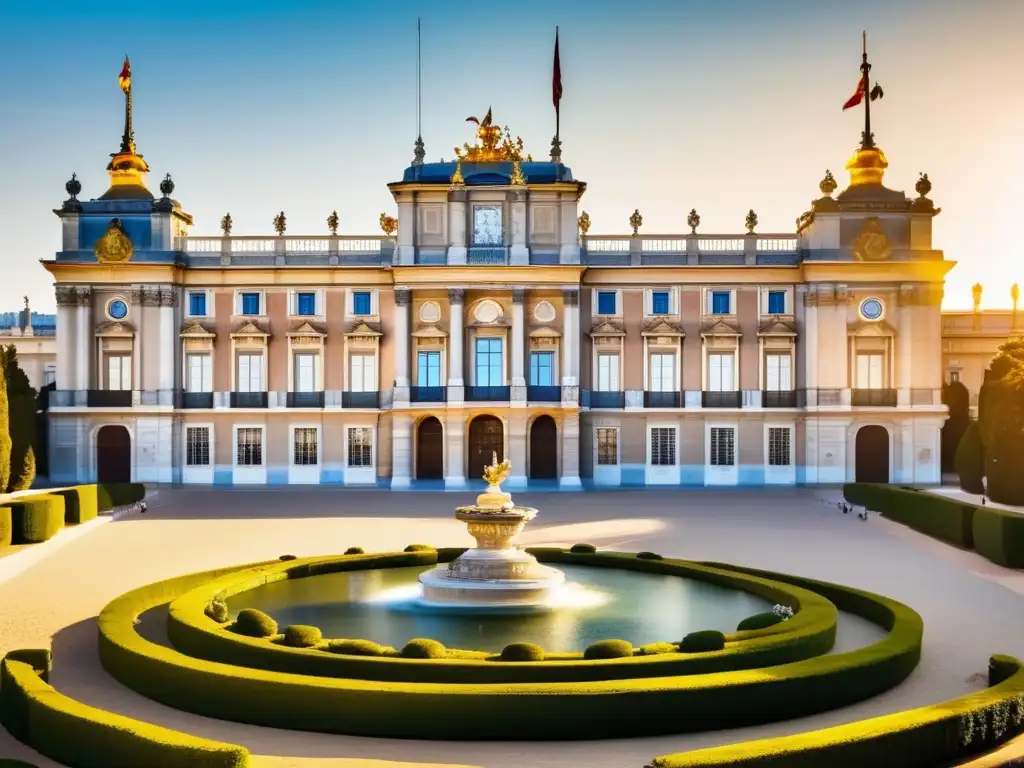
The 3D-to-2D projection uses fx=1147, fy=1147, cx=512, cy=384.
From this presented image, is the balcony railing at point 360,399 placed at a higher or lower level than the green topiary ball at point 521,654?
higher

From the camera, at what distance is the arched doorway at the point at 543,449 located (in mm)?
53969

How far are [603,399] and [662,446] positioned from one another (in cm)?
361

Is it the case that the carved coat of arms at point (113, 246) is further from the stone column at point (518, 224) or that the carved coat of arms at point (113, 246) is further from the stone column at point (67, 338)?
the stone column at point (518, 224)

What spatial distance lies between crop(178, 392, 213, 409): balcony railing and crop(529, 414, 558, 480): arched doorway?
15.6 meters

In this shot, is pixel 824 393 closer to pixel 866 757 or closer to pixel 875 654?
pixel 875 654

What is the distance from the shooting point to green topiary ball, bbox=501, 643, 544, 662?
593 inches

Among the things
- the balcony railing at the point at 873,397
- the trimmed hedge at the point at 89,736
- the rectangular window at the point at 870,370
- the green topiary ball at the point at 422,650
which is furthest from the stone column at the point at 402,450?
the trimmed hedge at the point at 89,736

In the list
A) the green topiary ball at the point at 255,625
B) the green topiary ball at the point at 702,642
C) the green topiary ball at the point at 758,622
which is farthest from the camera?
the green topiary ball at the point at 758,622

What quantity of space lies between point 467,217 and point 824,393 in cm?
1869

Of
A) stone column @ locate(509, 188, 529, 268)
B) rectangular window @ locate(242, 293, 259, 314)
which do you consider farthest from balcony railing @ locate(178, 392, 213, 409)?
stone column @ locate(509, 188, 529, 268)

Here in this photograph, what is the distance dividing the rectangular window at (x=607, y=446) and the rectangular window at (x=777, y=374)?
7.77 metres

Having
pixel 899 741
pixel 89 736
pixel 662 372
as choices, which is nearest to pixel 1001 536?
pixel 899 741

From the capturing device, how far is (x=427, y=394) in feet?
174

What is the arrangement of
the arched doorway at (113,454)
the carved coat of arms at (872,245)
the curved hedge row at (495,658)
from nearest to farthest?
the curved hedge row at (495,658) < the carved coat of arms at (872,245) < the arched doorway at (113,454)
